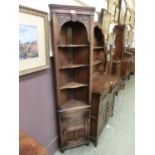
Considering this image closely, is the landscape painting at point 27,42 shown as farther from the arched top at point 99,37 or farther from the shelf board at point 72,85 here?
the arched top at point 99,37

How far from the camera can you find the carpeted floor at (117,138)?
236cm

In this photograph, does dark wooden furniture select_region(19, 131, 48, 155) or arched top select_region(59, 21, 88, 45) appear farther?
arched top select_region(59, 21, 88, 45)

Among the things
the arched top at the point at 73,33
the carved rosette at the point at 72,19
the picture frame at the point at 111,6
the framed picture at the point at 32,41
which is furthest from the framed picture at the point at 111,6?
the framed picture at the point at 32,41

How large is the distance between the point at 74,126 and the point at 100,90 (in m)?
0.60

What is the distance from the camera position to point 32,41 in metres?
1.61

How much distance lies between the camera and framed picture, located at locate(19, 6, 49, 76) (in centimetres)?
147

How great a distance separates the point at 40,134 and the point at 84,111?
25.1 inches

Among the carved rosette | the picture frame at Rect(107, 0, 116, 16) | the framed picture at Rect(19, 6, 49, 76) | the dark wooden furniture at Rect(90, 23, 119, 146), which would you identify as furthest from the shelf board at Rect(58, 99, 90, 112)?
the picture frame at Rect(107, 0, 116, 16)

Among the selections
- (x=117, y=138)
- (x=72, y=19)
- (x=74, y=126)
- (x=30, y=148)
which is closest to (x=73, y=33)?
(x=72, y=19)

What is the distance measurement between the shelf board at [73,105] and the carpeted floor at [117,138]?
65 centimetres

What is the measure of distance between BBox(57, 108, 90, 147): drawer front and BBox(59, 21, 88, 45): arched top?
36.7 inches

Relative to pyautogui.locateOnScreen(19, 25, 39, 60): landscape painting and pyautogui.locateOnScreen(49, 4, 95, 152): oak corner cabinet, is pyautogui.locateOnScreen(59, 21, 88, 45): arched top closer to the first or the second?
pyautogui.locateOnScreen(49, 4, 95, 152): oak corner cabinet

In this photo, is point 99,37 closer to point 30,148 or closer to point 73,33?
point 73,33
